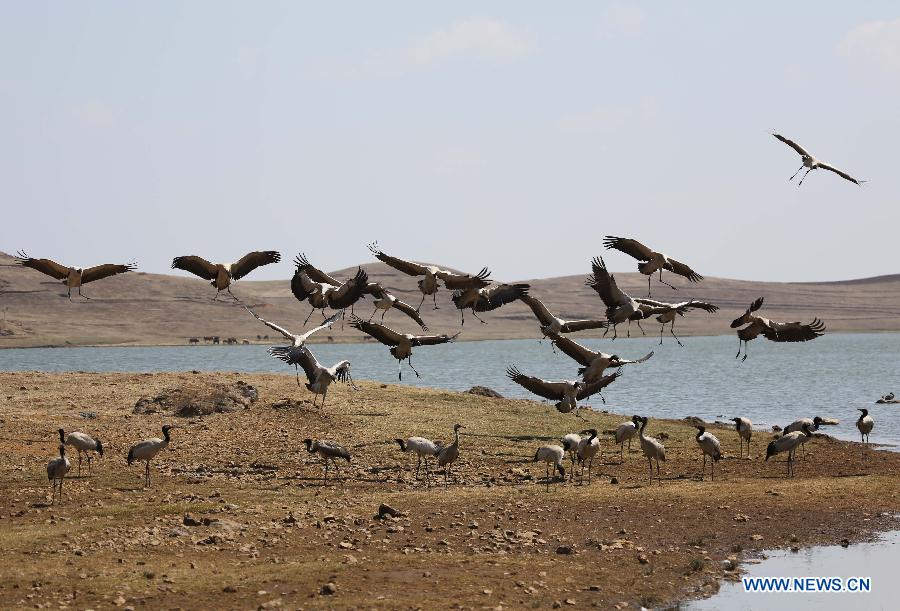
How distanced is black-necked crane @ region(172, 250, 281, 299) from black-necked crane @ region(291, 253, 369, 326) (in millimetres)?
800

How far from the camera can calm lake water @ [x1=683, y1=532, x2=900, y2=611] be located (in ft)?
44.0

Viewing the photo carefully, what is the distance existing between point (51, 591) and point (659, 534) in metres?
8.61

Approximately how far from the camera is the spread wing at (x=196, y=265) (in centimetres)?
1986

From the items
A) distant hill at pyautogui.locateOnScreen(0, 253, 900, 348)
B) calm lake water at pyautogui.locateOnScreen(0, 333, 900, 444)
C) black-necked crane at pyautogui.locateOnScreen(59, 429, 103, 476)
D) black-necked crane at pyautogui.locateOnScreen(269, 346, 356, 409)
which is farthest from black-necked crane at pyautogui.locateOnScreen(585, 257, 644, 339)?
distant hill at pyautogui.locateOnScreen(0, 253, 900, 348)

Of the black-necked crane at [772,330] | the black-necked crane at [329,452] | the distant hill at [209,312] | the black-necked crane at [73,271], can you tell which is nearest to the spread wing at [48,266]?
the black-necked crane at [73,271]

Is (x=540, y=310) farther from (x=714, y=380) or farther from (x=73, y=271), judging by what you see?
(x=714, y=380)

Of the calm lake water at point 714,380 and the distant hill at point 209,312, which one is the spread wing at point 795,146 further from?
the distant hill at point 209,312

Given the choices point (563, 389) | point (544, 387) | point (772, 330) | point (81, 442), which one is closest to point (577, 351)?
point (563, 389)

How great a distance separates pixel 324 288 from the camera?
67.3 ft

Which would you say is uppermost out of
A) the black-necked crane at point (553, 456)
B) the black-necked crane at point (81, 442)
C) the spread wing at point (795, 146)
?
the spread wing at point (795, 146)

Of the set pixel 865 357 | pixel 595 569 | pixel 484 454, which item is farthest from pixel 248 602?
pixel 865 357

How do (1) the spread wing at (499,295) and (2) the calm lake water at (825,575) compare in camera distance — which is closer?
(2) the calm lake water at (825,575)

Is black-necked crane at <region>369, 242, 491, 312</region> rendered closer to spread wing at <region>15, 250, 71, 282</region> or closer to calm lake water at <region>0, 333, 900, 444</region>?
spread wing at <region>15, 250, 71, 282</region>

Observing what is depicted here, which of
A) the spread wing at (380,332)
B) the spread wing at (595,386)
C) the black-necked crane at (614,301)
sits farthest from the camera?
the spread wing at (380,332)
